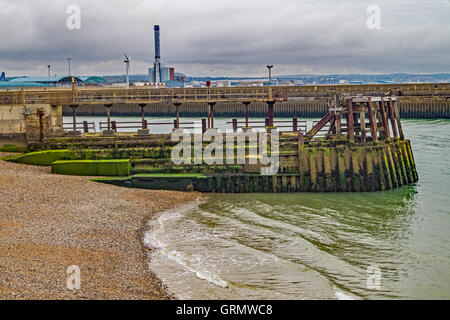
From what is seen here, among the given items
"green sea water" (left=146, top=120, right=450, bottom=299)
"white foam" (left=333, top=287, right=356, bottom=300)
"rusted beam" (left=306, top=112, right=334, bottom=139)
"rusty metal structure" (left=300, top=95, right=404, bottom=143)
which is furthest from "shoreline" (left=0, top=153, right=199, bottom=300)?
"rusty metal structure" (left=300, top=95, right=404, bottom=143)

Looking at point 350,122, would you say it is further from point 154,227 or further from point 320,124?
point 154,227

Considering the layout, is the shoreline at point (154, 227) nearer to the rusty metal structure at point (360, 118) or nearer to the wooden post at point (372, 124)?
the rusty metal structure at point (360, 118)

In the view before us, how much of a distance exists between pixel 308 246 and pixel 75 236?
8287 millimetres

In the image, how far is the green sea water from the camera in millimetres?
15859

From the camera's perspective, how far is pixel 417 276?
55.3 ft

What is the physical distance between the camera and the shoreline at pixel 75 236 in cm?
1425

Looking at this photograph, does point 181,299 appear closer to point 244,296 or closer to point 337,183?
point 244,296

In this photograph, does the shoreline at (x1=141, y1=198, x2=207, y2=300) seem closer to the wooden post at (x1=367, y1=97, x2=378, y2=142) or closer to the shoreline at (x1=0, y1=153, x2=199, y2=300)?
the shoreline at (x1=0, y1=153, x2=199, y2=300)

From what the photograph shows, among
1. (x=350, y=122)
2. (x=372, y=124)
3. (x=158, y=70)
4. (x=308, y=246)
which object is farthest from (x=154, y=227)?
(x=158, y=70)

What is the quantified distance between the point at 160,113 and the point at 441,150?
54.1m

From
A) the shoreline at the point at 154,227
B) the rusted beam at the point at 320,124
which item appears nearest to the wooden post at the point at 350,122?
the rusted beam at the point at 320,124

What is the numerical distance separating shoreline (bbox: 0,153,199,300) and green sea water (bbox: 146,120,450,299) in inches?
36.7

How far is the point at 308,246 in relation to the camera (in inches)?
765
